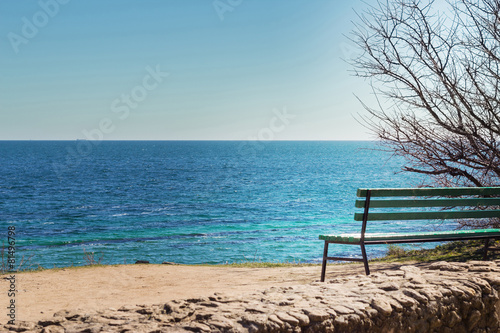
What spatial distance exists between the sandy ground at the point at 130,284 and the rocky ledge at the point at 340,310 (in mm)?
2301

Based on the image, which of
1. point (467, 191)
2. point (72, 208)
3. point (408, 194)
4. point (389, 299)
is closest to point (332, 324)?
point (389, 299)

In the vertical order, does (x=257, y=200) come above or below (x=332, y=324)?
below

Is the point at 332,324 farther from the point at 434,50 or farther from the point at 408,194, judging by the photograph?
the point at 434,50

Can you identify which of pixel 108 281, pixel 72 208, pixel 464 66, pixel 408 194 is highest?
pixel 464 66

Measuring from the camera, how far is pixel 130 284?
8234mm

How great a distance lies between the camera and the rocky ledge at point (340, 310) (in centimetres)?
359

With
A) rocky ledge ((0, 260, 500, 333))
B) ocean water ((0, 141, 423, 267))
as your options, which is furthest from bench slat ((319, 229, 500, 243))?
ocean water ((0, 141, 423, 267))

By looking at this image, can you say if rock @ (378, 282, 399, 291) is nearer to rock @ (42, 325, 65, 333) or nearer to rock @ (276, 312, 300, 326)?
rock @ (276, 312, 300, 326)

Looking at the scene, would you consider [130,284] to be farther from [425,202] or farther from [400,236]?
[425,202]

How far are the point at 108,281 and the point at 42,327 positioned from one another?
5.10m

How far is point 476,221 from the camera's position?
1067cm

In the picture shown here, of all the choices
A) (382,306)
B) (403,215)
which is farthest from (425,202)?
(382,306)

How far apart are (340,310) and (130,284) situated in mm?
5219

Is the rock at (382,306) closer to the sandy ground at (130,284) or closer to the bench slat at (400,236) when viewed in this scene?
the bench slat at (400,236)
